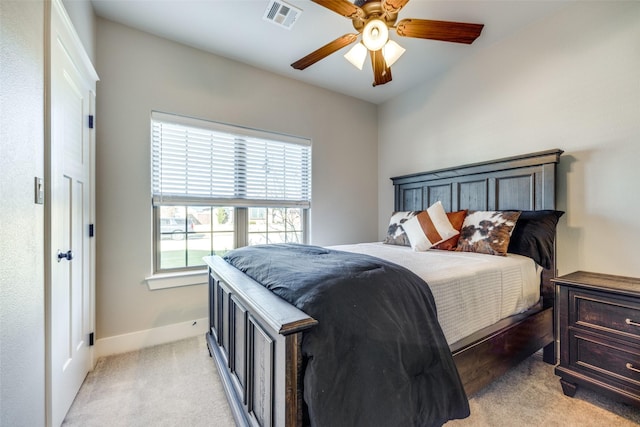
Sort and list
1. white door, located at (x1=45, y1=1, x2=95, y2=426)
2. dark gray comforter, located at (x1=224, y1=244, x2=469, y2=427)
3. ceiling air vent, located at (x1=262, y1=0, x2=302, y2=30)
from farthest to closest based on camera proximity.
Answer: ceiling air vent, located at (x1=262, y1=0, x2=302, y2=30) → white door, located at (x1=45, y1=1, x2=95, y2=426) → dark gray comforter, located at (x1=224, y1=244, x2=469, y2=427)

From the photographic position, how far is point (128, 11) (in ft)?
7.02

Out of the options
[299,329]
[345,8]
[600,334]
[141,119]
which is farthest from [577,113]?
[141,119]

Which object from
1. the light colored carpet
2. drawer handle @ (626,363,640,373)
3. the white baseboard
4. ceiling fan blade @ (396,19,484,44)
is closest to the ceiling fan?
ceiling fan blade @ (396,19,484,44)

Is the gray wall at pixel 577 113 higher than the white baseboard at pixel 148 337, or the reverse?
the gray wall at pixel 577 113

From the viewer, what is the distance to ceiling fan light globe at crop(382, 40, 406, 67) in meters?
1.83

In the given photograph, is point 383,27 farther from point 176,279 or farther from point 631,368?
point 176,279

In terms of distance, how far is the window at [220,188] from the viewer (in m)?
2.51

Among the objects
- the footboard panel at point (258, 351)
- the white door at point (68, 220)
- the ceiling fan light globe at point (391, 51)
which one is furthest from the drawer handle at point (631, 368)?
the white door at point (68, 220)

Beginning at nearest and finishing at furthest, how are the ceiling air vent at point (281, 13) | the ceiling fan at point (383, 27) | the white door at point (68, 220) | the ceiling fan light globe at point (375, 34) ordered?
the white door at point (68, 220), the ceiling fan at point (383, 27), the ceiling fan light globe at point (375, 34), the ceiling air vent at point (281, 13)

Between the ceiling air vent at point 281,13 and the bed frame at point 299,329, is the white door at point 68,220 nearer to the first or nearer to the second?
the bed frame at point 299,329

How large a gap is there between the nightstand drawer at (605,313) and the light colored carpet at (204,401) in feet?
1.56

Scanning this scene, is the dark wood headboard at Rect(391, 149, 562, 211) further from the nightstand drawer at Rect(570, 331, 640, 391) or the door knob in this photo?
the door knob

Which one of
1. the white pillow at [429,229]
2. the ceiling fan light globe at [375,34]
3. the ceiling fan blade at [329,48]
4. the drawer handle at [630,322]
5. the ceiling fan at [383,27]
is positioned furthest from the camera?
the white pillow at [429,229]

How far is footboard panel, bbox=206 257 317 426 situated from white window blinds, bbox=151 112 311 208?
3.61 ft
